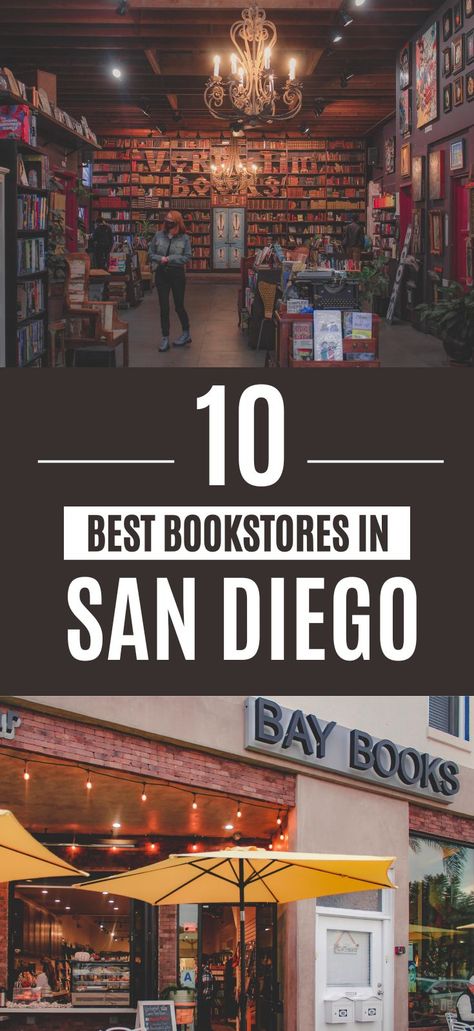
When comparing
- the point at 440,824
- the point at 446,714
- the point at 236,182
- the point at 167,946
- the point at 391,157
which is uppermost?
the point at 236,182

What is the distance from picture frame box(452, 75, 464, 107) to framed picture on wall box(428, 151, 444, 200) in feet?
3.15

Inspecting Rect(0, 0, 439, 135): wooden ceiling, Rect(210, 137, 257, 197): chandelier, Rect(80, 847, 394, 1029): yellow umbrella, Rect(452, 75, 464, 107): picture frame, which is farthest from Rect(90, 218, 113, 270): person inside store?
Rect(80, 847, 394, 1029): yellow umbrella

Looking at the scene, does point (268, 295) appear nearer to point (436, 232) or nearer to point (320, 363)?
point (436, 232)

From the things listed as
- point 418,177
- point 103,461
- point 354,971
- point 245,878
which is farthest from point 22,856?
point 418,177

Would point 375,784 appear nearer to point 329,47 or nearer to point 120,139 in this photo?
point 329,47

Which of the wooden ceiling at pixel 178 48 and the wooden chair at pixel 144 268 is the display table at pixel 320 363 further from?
the wooden chair at pixel 144 268

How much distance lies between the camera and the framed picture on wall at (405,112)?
18172 mm

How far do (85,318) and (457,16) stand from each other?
20.5ft

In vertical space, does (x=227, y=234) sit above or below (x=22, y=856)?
above

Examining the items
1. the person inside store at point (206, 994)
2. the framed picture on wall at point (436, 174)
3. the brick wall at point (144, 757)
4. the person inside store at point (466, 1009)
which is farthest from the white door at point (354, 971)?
the framed picture on wall at point (436, 174)

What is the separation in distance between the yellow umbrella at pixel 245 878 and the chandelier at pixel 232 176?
20.0m

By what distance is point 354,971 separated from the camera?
8969 mm

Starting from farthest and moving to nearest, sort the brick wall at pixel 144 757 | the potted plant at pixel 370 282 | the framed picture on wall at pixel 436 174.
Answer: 1. the framed picture on wall at pixel 436 174
2. the potted plant at pixel 370 282
3. the brick wall at pixel 144 757

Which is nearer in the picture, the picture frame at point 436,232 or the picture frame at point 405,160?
the picture frame at point 436,232
